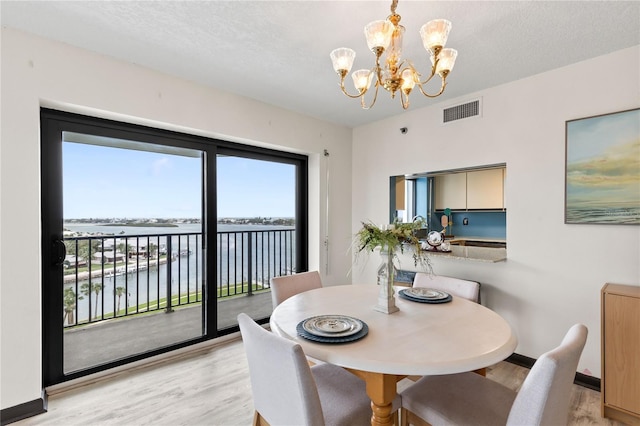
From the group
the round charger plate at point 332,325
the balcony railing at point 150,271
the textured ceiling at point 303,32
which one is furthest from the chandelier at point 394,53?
the balcony railing at point 150,271

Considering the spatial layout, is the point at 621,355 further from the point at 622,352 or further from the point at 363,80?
the point at 363,80

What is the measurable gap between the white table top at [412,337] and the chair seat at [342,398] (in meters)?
0.28

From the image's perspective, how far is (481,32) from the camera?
1979 mm

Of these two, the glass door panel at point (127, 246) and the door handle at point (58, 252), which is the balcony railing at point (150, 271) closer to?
the glass door panel at point (127, 246)

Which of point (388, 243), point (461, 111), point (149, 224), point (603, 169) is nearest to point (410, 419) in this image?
point (388, 243)

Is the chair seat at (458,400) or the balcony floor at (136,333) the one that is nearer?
the chair seat at (458,400)

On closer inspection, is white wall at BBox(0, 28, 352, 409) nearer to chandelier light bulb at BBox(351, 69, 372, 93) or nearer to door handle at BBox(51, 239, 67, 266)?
door handle at BBox(51, 239, 67, 266)

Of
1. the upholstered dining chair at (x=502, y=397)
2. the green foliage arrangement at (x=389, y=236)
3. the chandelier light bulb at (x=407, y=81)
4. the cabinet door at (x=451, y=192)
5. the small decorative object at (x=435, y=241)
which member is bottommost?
the upholstered dining chair at (x=502, y=397)

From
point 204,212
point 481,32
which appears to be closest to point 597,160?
point 481,32

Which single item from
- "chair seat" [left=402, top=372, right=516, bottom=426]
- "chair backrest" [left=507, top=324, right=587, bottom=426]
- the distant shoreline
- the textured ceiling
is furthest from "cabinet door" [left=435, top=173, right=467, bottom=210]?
the distant shoreline

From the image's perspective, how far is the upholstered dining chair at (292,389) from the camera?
3.51 feet

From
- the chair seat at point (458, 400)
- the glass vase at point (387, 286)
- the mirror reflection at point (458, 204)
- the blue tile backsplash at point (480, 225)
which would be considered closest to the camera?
the chair seat at point (458, 400)

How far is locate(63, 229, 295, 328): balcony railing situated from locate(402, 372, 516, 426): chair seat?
2241 mm

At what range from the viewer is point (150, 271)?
3.89 metres
